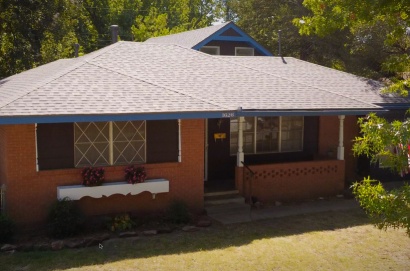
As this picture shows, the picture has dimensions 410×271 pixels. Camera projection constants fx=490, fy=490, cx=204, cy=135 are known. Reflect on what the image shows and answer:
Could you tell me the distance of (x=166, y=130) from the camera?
11766mm

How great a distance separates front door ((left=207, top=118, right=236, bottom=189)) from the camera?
14.5 metres

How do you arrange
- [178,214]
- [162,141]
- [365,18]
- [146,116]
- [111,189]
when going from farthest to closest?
[162,141], [178,214], [111,189], [146,116], [365,18]

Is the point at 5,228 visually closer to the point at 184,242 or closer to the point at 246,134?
the point at 184,242

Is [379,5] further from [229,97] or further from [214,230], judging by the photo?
[214,230]

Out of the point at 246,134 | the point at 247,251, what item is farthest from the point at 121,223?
the point at 246,134

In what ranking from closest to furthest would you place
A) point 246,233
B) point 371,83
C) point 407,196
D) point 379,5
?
1. point 407,196
2. point 379,5
3. point 246,233
4. point 371,83

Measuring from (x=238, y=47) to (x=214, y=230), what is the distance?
13961mm

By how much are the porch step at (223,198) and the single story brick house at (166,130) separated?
0.85 feet

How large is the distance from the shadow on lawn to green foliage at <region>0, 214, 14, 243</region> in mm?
768

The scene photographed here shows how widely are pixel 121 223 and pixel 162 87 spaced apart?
3535 mm

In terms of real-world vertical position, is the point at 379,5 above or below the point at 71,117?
above

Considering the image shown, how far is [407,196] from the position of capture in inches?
225

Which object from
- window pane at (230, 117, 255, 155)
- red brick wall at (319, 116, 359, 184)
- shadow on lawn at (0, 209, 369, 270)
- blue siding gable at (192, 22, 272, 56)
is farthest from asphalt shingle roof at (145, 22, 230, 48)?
shadow on lawn at (0, 209, 369, 270)

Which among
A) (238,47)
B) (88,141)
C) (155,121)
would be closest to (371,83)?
(238,47)
